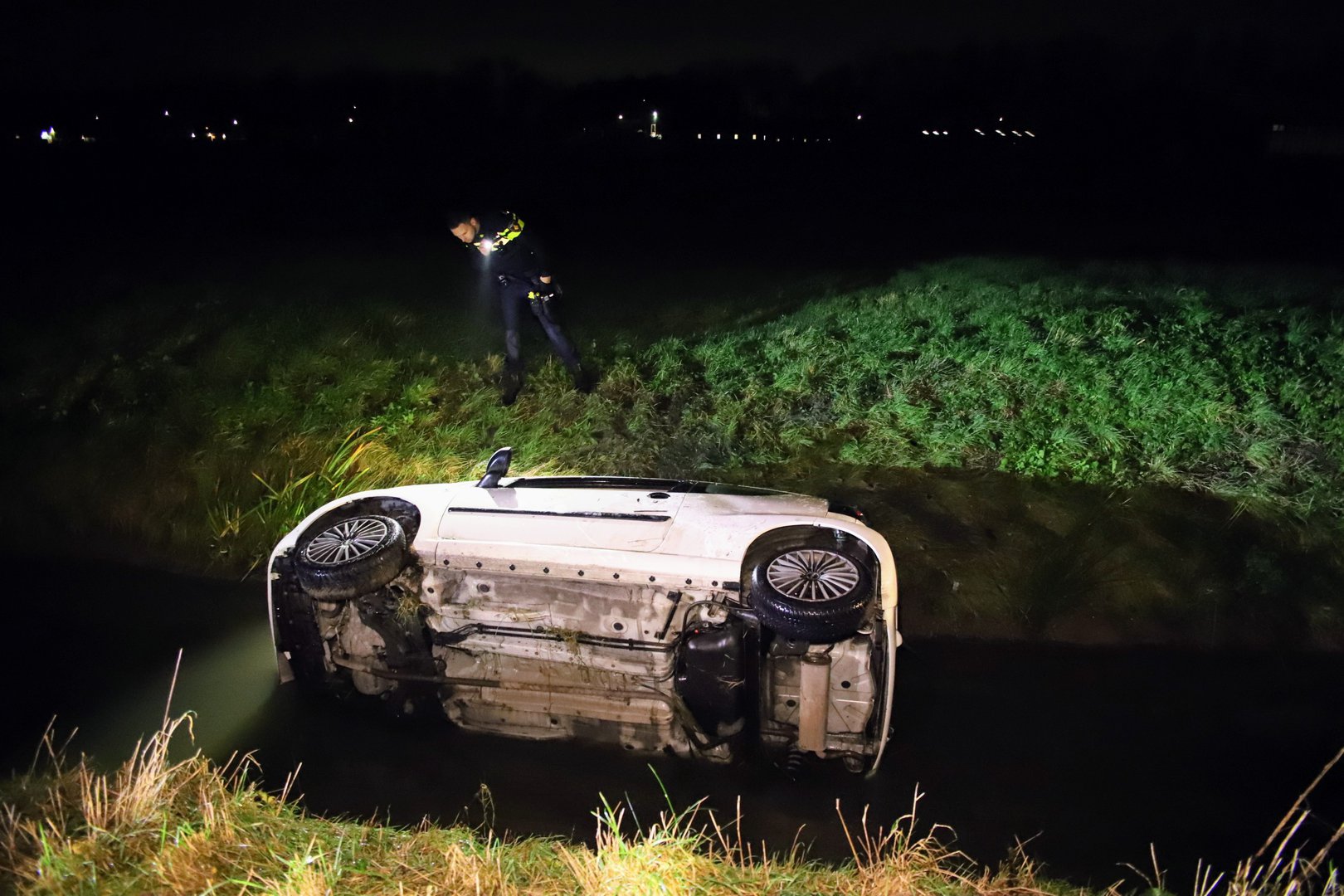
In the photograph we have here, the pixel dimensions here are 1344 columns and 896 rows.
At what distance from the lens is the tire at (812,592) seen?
140 inches

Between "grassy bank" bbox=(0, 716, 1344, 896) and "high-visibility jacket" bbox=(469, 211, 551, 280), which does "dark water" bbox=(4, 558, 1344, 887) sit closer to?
"grassy bank" bbox=(0, 716, 1344, 896)

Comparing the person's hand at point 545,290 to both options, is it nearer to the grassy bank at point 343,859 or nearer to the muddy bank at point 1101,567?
the muddy bank at point 1101,567

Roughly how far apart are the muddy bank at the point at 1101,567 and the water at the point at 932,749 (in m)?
0.15

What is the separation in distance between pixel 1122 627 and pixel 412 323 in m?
7.28

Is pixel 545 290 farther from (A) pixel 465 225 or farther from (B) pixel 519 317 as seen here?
(A) pixel 465 225

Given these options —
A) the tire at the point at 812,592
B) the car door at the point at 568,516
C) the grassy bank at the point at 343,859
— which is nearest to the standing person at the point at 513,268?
the car door at the point at 568,516

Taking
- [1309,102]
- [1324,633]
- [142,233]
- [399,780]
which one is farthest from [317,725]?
[1309,102]

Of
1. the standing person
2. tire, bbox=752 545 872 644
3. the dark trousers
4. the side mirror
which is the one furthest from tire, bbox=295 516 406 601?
the dark trousers

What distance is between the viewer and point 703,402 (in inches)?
305

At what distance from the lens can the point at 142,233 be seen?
635 inches

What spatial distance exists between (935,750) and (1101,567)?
6.85 feet

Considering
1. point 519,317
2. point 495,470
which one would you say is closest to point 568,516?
point 495,470

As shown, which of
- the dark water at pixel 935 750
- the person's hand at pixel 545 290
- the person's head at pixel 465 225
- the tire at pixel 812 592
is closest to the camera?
the tire at pixel 812 592

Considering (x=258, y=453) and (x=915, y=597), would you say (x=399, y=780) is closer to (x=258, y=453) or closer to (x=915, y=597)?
(x=915, y=597)
